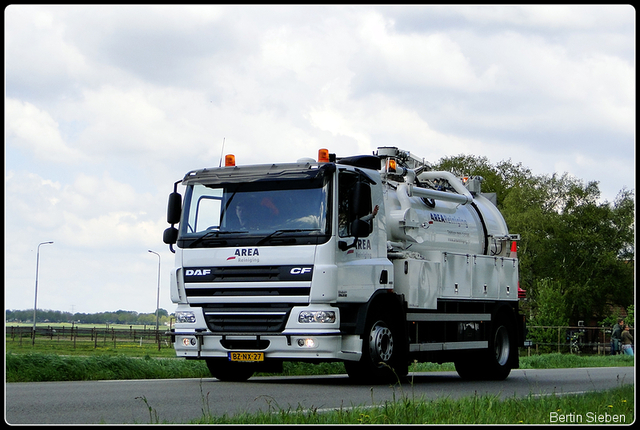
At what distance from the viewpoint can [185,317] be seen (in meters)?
14.0

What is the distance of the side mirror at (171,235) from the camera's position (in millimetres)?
14320

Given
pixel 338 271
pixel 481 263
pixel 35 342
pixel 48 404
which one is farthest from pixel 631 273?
pixel 48 404

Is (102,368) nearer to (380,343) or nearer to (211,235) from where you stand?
(211,235)

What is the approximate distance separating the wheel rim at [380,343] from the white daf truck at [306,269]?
2 cm

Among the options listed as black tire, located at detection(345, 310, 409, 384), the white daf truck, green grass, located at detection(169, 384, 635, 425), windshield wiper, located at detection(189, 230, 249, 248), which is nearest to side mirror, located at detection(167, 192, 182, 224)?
the white daf truck

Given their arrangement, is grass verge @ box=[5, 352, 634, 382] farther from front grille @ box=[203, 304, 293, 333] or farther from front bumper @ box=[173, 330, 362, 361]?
front grille @ box=[203, 304, 293, 333]

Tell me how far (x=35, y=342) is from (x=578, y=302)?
37.0m

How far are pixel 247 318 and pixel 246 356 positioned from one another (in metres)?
0.53

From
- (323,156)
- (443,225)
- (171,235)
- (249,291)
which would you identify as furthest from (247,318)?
(443,225)

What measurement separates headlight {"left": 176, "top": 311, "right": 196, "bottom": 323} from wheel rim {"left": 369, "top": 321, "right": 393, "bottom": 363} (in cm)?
260

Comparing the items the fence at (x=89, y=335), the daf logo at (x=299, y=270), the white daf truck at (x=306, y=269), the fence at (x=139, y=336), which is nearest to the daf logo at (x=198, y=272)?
the white daf truck at (x=306, y=269)

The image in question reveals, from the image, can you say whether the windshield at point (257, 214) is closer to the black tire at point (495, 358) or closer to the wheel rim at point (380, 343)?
the wheel rim at point (380, 343)

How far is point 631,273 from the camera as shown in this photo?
68250mm

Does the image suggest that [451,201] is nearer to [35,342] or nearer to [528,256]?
[35,342]
